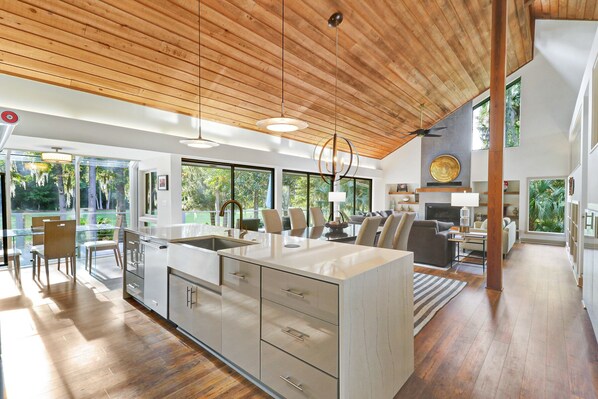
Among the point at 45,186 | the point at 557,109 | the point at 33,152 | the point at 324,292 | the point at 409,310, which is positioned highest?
the point at 557,109

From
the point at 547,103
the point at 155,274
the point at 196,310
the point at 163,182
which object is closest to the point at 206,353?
the point at 196,310

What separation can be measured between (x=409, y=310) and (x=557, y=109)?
8.99 metres

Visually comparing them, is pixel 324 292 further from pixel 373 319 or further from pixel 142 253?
pixel 142 253

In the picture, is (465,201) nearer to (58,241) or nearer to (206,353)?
(206,353)

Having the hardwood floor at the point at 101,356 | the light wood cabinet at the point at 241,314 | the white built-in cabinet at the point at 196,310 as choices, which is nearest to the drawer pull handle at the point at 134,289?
the hardwood floor at the point at 101,356

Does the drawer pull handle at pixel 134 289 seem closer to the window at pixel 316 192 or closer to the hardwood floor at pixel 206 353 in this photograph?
the hardwood floor at pixel 206 353

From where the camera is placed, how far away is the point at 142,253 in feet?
10.1

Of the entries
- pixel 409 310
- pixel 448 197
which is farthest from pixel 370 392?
pixel 448 197

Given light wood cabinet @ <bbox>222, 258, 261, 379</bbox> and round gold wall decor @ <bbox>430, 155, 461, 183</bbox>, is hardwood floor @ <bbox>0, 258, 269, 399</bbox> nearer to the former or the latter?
light wood cabinet @ <bbox>222, 258, 261, 379</bbox>

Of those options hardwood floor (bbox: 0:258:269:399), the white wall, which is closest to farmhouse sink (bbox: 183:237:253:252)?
hardwood floor (bbox: 0:258:269:399)

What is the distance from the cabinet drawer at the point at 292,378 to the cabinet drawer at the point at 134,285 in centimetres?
199

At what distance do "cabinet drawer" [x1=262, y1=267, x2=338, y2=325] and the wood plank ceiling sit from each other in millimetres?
3252

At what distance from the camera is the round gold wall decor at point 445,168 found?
9586mm

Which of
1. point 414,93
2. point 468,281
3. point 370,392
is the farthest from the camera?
point 414,93
